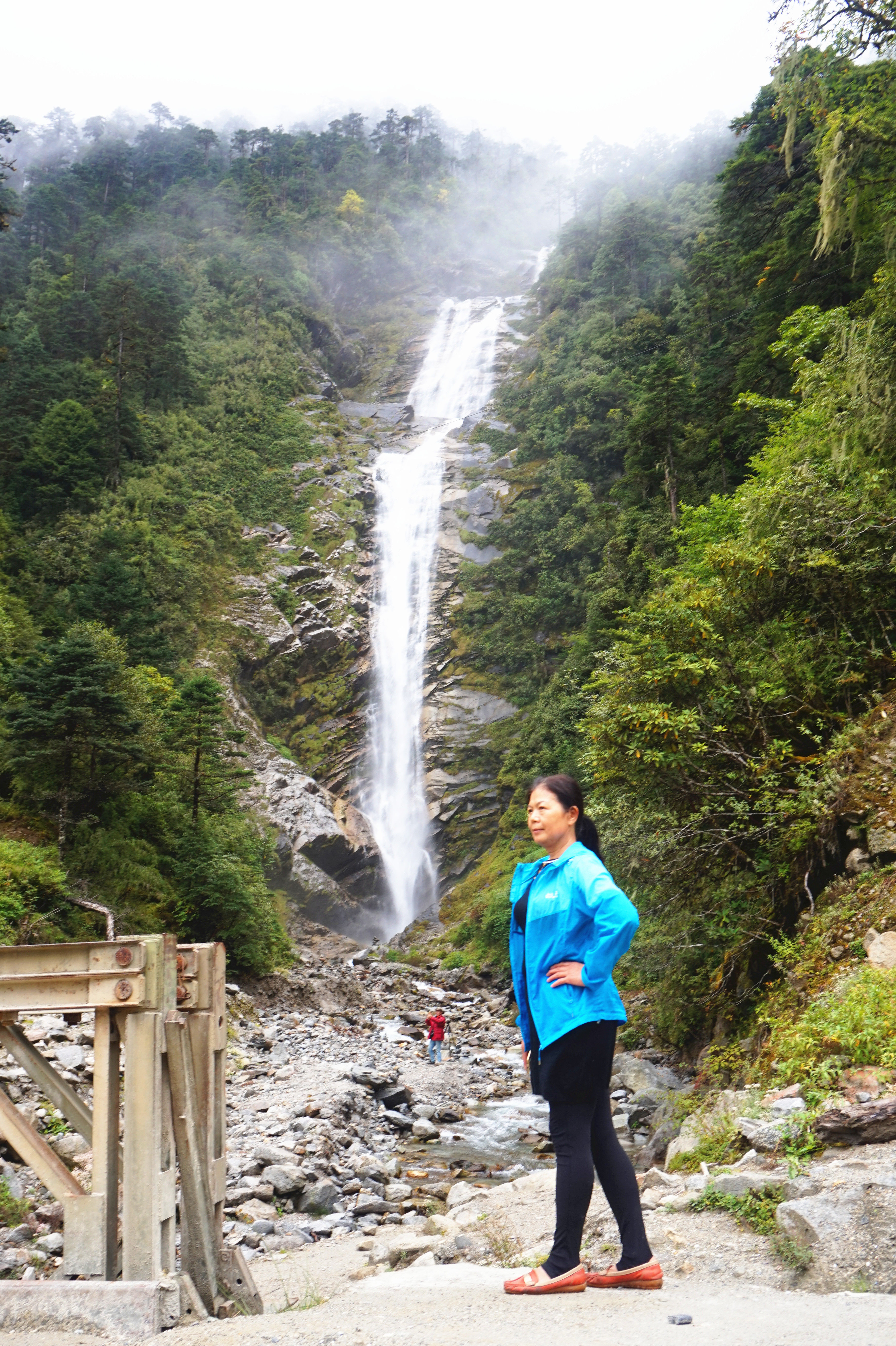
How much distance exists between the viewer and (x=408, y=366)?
56.7m

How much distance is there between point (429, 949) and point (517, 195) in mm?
77139

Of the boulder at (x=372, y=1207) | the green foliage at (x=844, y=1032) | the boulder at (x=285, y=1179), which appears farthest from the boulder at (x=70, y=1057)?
the green foliage at (x=844, y=1032)

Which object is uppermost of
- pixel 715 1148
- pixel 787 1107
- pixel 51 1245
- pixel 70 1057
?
pixel 787 1107

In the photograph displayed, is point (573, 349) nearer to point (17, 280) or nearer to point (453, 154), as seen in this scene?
point (17, 280)

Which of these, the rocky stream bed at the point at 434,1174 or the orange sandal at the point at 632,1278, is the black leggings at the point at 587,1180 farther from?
the rocky stream bed at the point at 434,1174

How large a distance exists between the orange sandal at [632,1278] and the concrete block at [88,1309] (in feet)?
5.39

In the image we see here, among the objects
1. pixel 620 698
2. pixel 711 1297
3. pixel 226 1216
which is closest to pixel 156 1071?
pixel 711 1297

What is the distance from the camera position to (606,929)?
2902mm

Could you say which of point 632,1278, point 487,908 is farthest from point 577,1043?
point 487,908

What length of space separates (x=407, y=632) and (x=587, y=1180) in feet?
116

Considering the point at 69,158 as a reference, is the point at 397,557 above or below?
below

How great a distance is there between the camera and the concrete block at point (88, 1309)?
326cm

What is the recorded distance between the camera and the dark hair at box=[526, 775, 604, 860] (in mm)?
3277

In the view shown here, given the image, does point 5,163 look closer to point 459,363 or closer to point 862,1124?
point 862,1124
